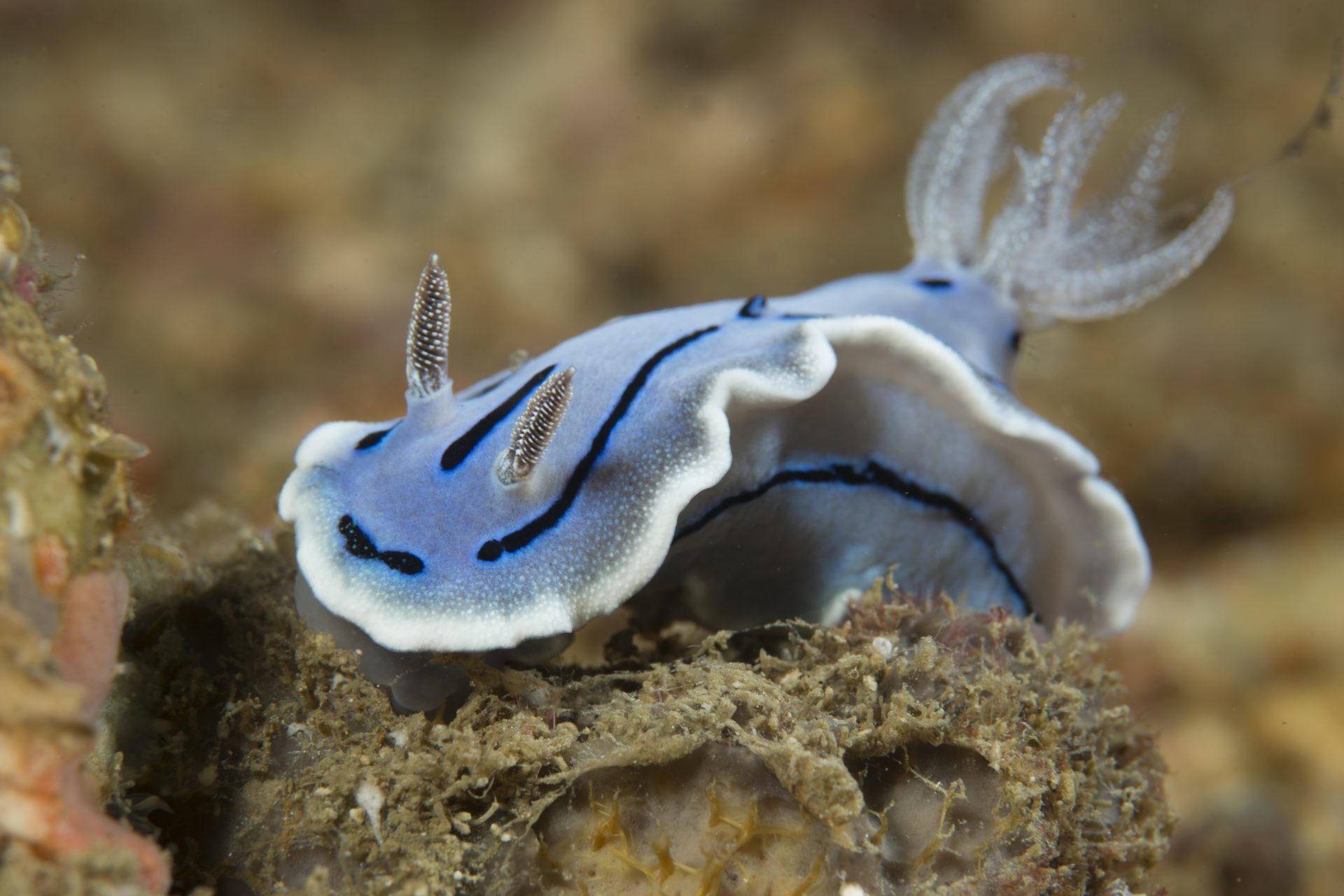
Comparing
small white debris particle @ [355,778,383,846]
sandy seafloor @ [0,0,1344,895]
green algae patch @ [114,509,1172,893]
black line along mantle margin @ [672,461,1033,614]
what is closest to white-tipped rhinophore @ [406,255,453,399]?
green algae patch @ [114,509,1172,893]

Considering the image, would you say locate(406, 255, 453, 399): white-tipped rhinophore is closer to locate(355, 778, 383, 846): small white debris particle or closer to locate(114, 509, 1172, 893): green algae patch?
locate(114, 509, 1172, 893): green algae patch

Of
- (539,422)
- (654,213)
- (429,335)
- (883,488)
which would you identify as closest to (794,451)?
(883,488)

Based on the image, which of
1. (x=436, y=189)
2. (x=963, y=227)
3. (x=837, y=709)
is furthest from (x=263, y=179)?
(x=837, y=709)

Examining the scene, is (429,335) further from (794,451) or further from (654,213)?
(654,213)

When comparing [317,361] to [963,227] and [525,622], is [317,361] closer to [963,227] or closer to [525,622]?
[963,227]

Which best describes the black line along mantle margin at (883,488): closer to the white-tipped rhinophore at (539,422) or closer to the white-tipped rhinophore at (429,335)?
the white-tipped rhinophore at (539,422)

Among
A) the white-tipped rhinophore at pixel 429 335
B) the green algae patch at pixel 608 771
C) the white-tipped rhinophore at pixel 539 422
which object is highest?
the white-tipped rhinophore at pixel 429 335

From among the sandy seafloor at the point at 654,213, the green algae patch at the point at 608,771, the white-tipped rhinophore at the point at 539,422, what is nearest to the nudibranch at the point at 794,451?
the white-tipped rhinophore at the point at 539,422
